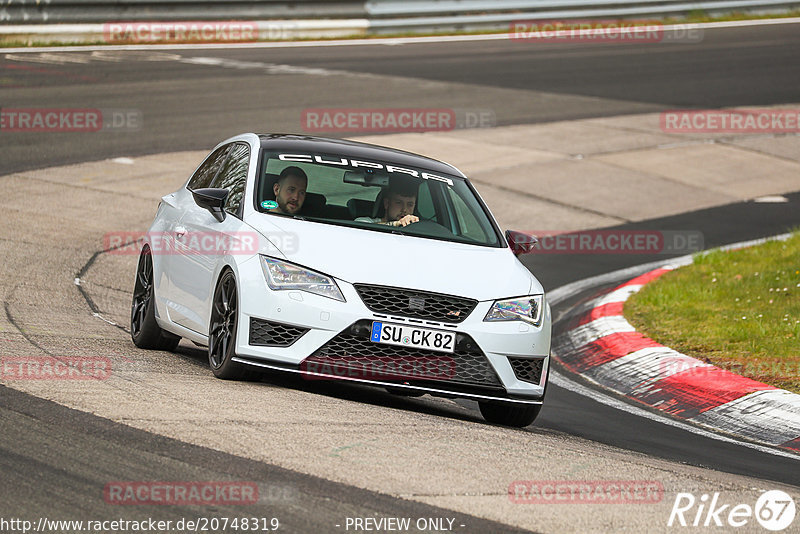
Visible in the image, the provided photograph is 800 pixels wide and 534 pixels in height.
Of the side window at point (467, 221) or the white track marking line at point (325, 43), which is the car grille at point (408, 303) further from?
the white track marking line at point (325, 43)

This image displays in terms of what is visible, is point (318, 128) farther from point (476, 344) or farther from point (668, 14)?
point (668, 14)

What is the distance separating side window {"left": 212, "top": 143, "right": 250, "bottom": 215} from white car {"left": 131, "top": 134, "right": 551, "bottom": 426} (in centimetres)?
2

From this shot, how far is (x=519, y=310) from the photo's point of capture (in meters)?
7.66

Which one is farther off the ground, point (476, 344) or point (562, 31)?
point (562, 31)

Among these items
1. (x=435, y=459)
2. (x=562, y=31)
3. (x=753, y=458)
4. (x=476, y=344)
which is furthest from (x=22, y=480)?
(x=562, y=31)

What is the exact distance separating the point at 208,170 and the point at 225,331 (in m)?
2.12

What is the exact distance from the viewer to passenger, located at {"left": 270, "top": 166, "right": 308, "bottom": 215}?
8.22m

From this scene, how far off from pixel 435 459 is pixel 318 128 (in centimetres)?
1450

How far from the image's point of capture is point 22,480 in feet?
17.0

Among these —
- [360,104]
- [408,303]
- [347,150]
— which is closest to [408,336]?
[408,303]

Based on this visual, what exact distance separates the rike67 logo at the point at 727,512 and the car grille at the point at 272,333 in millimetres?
2478

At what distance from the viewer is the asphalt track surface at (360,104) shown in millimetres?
5406

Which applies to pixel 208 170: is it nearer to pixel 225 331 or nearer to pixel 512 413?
pixel 225 331

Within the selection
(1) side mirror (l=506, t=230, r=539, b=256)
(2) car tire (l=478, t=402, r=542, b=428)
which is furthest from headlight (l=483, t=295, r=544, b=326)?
(1) side mirror (l=506, t=230, r=539, b=256)
